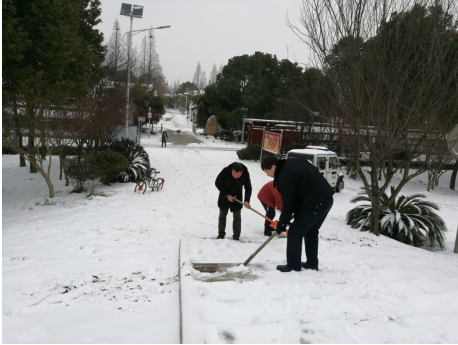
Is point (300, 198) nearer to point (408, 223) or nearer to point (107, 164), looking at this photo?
point (408, 223)

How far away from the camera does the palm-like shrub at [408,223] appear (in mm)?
8695

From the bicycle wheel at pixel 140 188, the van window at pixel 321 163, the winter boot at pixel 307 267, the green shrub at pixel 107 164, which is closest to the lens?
the winter boot at pixel 307 267

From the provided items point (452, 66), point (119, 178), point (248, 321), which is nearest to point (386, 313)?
point (248, 321)

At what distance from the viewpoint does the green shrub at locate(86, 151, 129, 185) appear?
1284cm

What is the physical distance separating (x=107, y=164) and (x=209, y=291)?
33.5 ft

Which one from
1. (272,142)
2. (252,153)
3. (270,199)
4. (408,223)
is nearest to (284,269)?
(270,199)

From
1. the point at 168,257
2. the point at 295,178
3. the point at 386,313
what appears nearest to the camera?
the point at 386,313

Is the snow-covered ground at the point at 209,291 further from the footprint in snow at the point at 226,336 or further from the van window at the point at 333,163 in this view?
the van window at the point at 333,163

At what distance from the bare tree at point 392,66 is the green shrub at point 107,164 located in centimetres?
831

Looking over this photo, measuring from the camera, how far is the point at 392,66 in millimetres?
7238

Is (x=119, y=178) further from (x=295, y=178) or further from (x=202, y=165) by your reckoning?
(x=295, y=178)

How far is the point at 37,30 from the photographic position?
31.4 feet

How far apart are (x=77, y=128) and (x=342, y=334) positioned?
12.4 m

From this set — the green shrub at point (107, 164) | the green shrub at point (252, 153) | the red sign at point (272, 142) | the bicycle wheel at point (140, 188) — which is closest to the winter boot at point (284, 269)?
the bicycle wheel at point (140, 188)
